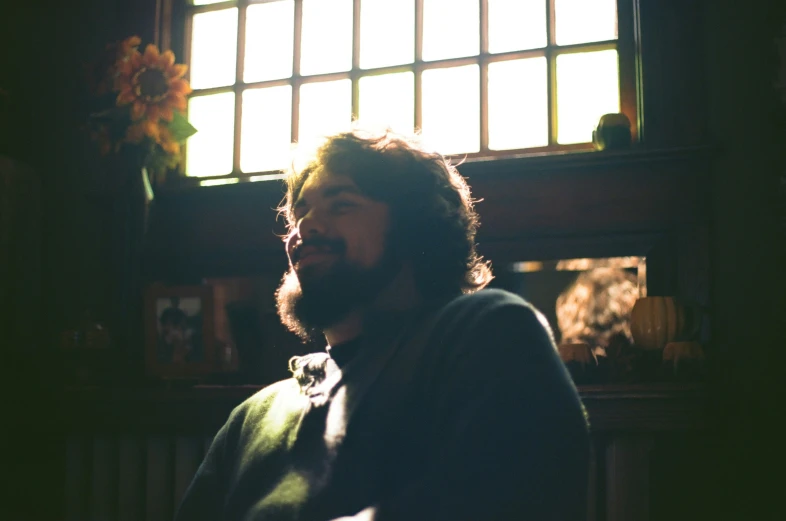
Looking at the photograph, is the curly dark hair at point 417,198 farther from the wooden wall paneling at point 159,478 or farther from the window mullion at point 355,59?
the wooden wall paneling at point 159,478

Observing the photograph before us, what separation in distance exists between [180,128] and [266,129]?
0.85 ft

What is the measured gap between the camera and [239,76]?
2359 millimetres

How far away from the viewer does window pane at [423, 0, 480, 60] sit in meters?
2.18

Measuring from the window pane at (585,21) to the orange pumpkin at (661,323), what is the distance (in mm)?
766

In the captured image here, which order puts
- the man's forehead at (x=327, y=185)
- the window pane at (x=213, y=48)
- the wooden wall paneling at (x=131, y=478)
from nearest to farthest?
the man's forehead at (x=327, y=185) → the wooden wall paneling at (x=131, y=478) → the window pane at (x=213, y=48)

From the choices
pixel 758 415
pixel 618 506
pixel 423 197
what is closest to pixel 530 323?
pixel 423 197

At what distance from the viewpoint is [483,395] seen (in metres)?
0.99

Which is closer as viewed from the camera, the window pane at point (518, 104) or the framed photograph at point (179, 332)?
the framed photograph at point (179, 332)

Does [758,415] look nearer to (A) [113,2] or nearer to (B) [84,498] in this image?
(B) [84,498]

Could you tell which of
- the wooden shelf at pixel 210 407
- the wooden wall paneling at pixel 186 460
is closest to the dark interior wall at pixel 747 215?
the wooden shelf at pixel 210 407

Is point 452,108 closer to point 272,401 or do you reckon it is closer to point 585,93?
point 585,93

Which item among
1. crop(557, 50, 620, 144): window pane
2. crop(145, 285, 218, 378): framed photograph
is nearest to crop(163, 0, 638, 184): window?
crop(557, 50, 620, 144): window pane

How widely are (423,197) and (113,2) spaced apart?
4.67 ft

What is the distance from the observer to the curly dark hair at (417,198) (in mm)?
1449
